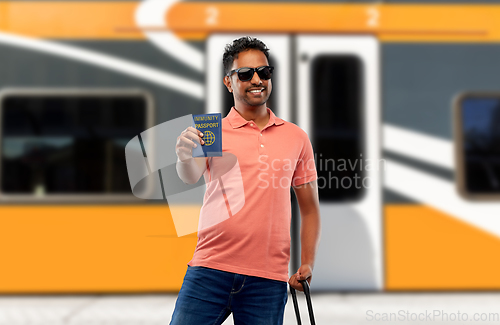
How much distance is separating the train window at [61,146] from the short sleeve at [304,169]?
2.52 meters

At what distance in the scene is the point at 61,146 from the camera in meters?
4.02

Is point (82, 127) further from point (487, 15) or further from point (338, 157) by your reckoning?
point (487, 15)

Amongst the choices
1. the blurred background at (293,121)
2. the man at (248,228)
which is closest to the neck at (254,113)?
the man at (248,228)

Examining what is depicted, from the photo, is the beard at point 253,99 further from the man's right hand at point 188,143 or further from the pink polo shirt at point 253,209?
the man's right hand at point 188,143

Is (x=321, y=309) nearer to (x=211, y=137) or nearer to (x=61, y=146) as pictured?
(x=61, y=146)

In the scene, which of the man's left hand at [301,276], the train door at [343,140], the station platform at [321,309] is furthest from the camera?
the train door at [343,140]

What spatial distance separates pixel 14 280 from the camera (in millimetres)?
3977

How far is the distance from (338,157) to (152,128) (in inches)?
57.7

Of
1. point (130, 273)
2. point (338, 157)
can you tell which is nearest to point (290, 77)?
point (338, 157)

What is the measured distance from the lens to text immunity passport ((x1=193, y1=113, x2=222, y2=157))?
162 centimetres

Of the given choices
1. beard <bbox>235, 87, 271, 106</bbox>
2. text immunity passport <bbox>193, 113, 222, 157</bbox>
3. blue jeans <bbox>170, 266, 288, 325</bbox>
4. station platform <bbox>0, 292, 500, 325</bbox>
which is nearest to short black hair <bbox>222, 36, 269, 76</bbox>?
beard <bbox>235, 87, 271, 106</bbox>

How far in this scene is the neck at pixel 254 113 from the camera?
5.70ft

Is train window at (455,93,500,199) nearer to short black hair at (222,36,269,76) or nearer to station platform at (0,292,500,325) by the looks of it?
station platform at (0,292,500,325)

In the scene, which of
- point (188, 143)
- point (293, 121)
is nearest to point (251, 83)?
point (188, 143)
